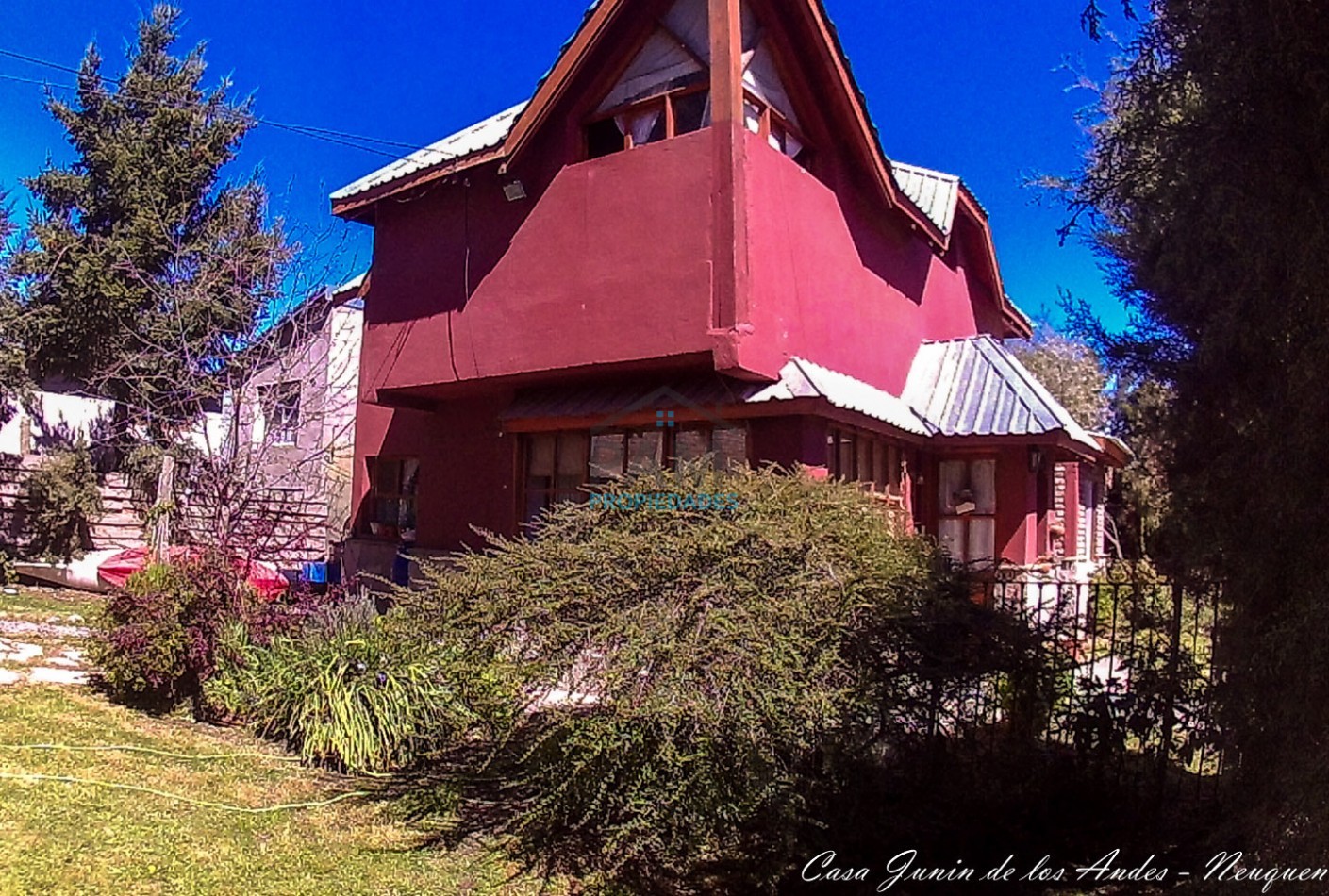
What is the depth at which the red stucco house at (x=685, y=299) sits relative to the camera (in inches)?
376

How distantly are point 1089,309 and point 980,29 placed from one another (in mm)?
5675

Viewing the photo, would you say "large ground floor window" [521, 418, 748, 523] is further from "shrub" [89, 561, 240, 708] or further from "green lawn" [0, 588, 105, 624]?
"green lawn" [0, 588, 105, 624]

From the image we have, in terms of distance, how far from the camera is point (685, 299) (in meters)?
9.56

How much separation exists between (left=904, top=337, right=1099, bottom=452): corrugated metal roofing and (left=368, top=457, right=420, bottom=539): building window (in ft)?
27.5

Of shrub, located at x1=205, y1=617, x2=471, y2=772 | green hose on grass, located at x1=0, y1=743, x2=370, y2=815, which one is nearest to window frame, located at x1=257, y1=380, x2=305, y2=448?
shrub, located at x1=205, y1=617, x2=471, y2=772

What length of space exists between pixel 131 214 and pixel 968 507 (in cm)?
1943

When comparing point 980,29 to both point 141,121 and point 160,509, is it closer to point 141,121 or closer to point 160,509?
point 160,509

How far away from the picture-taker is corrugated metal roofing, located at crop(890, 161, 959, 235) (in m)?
13.6

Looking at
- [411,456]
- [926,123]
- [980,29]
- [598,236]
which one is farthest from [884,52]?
[411,456]

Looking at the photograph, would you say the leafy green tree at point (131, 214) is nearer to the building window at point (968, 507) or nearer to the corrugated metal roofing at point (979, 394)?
the corrugated metal roofing at point (979, 394)

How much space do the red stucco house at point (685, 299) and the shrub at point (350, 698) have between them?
387 cm

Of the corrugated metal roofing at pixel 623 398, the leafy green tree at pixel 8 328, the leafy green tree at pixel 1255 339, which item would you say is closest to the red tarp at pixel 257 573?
the corrugated metal roofing at pixel 623 398

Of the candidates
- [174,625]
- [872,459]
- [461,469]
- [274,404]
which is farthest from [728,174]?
[274,404]

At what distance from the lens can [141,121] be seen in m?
20.6
